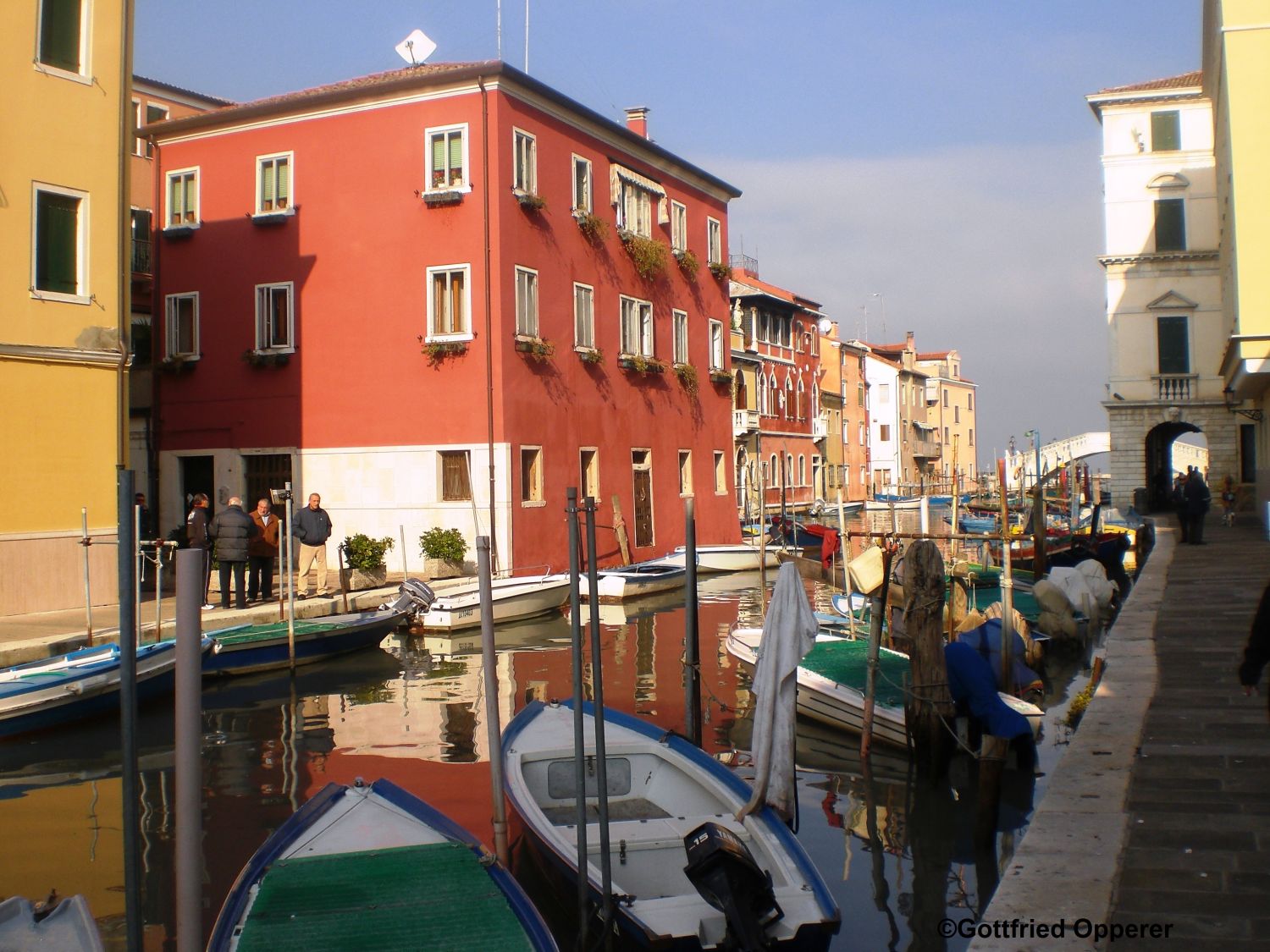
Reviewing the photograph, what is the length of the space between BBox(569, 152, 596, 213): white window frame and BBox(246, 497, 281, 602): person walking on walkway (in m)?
10.1

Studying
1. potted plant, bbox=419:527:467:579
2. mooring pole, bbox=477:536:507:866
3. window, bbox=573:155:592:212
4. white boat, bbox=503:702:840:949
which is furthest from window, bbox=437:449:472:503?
mooring pole, bbox=477:536:507:866

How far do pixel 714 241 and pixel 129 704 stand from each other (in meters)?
28.9

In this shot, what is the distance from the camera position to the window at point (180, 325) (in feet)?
81.5

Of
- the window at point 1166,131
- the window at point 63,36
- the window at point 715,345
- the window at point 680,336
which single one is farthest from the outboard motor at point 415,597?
the window at point 1166,131

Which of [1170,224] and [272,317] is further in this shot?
[1170,224]

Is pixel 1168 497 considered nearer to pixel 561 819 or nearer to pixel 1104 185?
pixel 1104 185

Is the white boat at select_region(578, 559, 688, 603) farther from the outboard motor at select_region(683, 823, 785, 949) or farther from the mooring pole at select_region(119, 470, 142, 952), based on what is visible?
the mooring pole at select_region(119, 470, 142, 952)

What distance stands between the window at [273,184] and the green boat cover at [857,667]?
16.2 meters

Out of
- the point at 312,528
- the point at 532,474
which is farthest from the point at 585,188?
the point at 312,528

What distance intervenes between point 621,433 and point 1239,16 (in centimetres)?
1460

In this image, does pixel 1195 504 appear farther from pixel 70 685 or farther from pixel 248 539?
Answer: pixel 70 685

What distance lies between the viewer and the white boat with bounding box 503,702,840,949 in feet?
17.7

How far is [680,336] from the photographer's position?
29594 millimetres

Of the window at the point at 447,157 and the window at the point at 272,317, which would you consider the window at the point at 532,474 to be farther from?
the window at the point at 272,317
